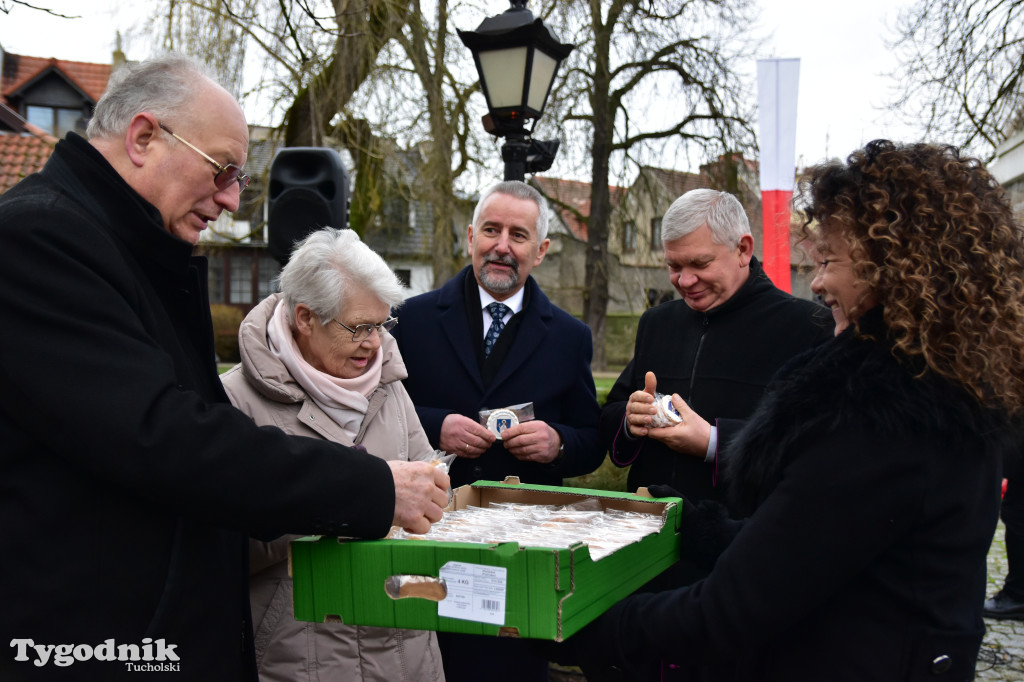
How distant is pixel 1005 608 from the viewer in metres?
5.93

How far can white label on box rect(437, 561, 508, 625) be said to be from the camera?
1549 mm

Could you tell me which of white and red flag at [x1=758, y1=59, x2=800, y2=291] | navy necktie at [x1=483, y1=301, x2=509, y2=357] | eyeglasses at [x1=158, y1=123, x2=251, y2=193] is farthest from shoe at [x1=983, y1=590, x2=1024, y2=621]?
eyeglasses at [x1=158, y1=123, x2=251, y2=193]

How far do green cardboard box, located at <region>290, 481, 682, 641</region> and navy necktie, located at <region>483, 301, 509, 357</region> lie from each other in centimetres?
198

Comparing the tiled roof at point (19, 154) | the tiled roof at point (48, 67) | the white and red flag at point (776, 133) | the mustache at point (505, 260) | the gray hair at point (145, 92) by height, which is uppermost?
the tiled roof at point (48, 67)

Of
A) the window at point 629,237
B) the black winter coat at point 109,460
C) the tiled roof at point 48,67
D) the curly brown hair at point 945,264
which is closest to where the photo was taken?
the black winter coat at point 109,460

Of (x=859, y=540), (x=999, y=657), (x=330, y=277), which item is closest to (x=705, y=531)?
(x=859, y=540)

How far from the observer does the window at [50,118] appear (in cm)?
2912

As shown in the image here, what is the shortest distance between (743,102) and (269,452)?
15.0m

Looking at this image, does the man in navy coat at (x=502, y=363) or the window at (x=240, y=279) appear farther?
the window at (x=240, y=279)

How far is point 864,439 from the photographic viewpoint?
160 centimetres

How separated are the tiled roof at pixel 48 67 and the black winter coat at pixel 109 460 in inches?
1232

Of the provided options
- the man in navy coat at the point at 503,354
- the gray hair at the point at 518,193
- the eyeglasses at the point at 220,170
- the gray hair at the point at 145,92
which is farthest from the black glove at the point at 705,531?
the gray hair at the point at 518,193

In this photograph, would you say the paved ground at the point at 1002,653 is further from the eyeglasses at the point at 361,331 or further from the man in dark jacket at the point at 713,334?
the eyeglasses at the point at 361,331

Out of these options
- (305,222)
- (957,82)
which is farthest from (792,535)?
(957,82)
